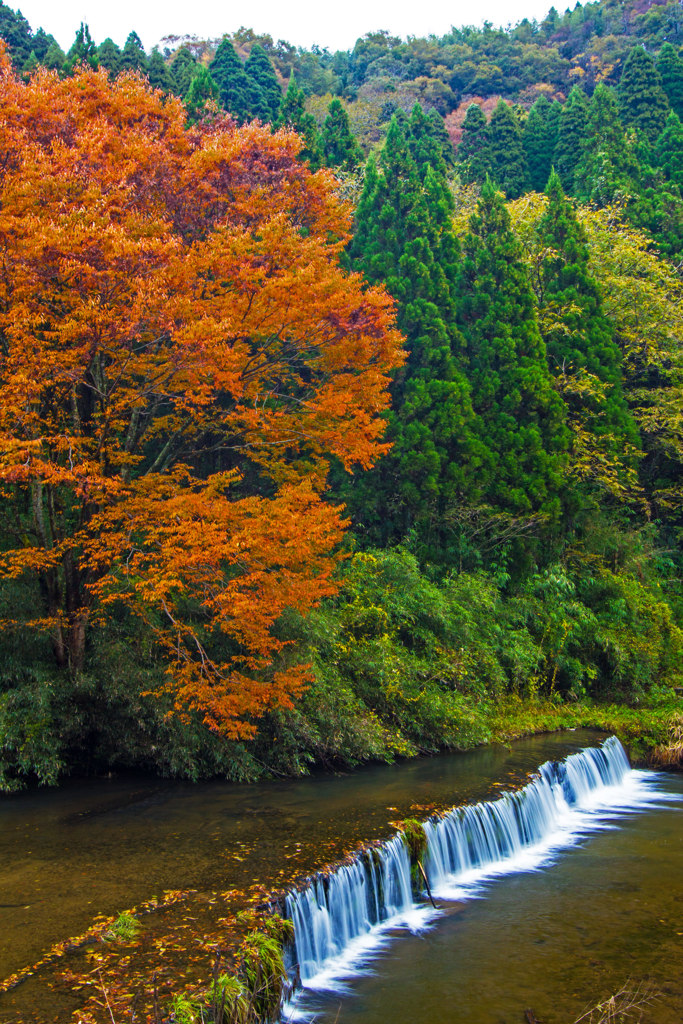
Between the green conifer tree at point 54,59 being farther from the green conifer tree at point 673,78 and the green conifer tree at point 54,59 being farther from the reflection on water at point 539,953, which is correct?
the reflection on water at point 539,953

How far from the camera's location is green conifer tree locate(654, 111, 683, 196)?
31688mm

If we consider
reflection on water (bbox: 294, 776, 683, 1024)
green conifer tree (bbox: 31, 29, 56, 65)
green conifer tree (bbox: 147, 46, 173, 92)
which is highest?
green conifer tree (bbox: 31, 29, 56, 65)

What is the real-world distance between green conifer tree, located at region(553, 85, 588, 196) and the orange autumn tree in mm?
23713

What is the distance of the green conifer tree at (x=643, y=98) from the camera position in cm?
3614

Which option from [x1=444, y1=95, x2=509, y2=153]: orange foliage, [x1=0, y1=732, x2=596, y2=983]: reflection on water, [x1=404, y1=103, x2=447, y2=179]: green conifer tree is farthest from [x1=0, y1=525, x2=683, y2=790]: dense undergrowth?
[x1=444, y1=95, x2=509, y2=153]: orange foliage

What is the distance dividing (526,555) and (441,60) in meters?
47.5

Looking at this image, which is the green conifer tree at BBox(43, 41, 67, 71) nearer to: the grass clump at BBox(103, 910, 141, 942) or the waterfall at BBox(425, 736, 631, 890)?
the waterfall at BBox(425, 736, 631, 890)

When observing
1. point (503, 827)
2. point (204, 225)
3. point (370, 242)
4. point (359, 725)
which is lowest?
point (503, 827)

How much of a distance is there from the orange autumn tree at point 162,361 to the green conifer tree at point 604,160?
1905cm

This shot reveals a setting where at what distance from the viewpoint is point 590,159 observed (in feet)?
105

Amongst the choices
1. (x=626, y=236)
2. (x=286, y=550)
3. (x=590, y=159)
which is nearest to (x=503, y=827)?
(x=286, y=550)

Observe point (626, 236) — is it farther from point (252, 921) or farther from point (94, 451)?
point (252, 921)

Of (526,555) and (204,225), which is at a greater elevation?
(204,225)

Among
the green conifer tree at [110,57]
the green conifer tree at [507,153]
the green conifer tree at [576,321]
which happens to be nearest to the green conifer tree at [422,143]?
the green conifer tree at [507,153]
